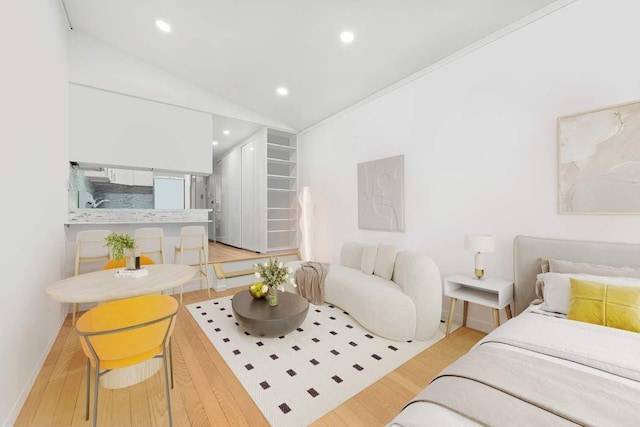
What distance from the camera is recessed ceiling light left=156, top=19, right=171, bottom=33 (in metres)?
3.31

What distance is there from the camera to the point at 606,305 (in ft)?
5.32

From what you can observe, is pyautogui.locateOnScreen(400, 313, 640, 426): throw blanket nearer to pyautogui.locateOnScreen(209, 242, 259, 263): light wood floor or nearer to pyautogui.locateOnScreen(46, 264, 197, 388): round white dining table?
pyautogui.locateOnScreen(46, 264, 197, 388): round white dining table

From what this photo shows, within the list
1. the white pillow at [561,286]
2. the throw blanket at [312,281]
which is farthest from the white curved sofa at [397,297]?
the white pillow at [561,286]

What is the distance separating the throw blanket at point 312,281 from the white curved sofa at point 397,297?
27cm

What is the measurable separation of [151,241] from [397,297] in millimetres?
3780

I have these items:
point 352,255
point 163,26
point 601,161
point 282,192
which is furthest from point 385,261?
point 163,26

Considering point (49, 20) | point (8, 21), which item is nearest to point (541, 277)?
point (8, 21)

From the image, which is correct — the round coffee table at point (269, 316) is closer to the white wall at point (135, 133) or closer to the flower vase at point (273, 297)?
the flower vase at point (273, 297)

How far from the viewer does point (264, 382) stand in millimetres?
2006

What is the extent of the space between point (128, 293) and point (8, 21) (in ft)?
6.83

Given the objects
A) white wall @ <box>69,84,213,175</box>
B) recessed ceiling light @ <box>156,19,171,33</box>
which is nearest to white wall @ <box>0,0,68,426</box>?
white wall @ <box>69,84,213,175</box>

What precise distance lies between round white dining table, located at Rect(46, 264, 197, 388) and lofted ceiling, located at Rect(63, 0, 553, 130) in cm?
303

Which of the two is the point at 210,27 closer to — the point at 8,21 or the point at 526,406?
the point at 8,21

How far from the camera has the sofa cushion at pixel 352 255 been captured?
3.80 m
